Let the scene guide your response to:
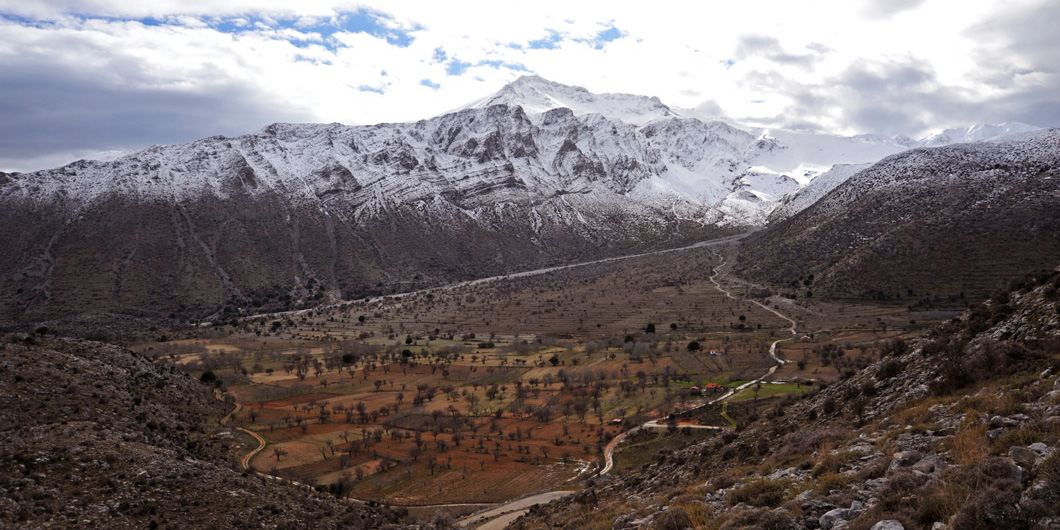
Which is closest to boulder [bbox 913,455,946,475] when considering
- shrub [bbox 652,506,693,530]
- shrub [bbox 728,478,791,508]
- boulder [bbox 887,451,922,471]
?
boulder [bbox 887,451,922,471]

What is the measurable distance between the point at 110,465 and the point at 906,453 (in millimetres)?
28761

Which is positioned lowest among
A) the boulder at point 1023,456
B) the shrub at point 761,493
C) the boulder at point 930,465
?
the shrub at point 761,493

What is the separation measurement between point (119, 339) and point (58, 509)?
302ft

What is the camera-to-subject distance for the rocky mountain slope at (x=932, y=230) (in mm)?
93000

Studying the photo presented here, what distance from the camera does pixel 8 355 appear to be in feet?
108

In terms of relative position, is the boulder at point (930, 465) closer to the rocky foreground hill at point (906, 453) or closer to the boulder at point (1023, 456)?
the rocky foreground hill at point (906, 453)

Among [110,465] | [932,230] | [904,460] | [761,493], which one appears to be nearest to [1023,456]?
[904,460]

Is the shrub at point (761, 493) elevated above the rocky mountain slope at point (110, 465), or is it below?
above

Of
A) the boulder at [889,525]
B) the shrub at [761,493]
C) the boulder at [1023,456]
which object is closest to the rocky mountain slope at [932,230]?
the shrub at [761,493]

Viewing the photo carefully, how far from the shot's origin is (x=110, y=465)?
24172 millimetres

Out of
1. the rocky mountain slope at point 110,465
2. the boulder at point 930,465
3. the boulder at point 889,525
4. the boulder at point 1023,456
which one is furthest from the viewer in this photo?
the rocky mountain slope at point 110,465

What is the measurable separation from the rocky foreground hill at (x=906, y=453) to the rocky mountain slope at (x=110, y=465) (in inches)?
472

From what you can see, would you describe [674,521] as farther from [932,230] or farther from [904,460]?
[932,230]

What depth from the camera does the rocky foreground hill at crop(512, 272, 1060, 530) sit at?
7852 millimetres
